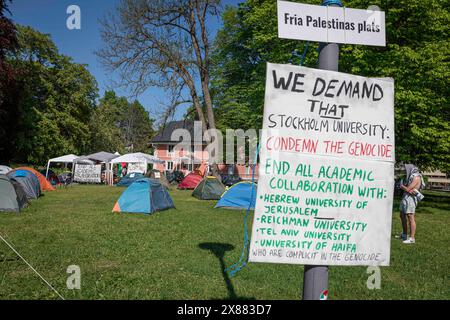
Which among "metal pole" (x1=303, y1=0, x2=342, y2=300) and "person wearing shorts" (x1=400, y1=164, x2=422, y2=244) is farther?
"person wearing shorts" (x1=400, y1=164, x2=422, y2=244)

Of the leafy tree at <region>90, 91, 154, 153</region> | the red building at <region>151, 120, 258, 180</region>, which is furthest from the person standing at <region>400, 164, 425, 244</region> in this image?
the leafy tree at <region>90, 91, 154, 153</region>

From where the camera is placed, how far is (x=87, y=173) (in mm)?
25828

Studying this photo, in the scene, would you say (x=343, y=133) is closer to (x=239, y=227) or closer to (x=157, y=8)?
(x=239, y=227)

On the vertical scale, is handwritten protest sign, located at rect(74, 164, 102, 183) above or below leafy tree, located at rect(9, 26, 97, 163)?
below

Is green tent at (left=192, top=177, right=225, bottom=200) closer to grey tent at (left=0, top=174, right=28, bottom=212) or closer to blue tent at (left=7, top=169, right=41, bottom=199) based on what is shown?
blue tent at (left=7, top=169, right=41, bottom=199)

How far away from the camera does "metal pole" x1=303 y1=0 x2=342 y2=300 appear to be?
7.52 ft

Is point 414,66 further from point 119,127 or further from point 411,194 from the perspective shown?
point 119,127

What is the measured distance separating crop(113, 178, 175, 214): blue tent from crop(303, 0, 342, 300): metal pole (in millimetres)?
9155

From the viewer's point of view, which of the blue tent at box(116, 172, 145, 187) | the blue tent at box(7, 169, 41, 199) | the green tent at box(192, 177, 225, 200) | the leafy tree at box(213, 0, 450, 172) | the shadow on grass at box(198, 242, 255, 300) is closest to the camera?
the shadow on grass at box(198, 242, 255, 300)

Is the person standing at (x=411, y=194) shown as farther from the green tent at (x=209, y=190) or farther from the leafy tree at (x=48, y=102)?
the leafy tree at (x=48, y=102)

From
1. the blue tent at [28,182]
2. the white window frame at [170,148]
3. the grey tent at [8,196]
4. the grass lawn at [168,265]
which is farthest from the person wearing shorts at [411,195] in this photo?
the white window frame at [170,148]

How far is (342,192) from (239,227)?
682 centimetres

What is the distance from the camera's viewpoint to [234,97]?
83.2ft

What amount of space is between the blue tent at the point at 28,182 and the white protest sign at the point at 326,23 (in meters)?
14.8
